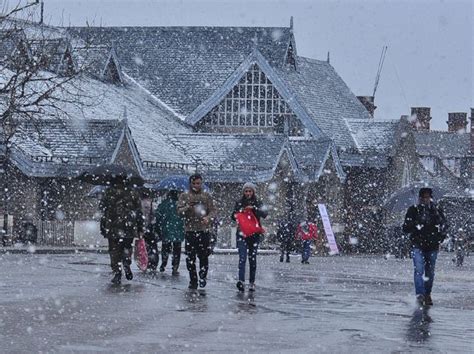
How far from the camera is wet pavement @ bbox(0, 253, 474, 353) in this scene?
1239 centimetres

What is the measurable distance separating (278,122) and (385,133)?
5927 mm

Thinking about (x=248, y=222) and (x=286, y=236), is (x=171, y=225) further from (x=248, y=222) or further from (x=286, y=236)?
(x=286, y=236)

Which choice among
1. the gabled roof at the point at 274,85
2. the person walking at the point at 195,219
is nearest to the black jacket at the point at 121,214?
the person walking at the point at 195,219

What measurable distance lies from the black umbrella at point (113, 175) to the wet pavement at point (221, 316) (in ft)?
5.44

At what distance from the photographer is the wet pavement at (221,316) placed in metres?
12.4

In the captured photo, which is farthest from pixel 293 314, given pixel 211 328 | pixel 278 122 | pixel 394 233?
pixel 278 122

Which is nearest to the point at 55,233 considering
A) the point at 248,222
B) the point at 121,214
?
the point at 121,214

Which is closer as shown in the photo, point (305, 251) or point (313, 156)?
point (305, 251)

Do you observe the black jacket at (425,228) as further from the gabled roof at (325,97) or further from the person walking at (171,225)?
the gabled roof at (325,97)

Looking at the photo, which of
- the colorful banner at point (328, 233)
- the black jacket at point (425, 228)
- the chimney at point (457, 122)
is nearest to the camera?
the black jacket at point (425, 228)

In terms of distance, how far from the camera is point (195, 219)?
63.9 feet

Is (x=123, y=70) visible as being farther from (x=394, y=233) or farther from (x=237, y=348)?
(x=237, y=348)

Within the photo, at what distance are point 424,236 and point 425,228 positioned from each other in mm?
118

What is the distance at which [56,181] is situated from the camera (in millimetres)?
46062
